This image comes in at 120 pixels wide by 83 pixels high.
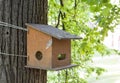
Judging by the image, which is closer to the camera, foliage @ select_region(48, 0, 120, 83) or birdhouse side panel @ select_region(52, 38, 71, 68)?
birdhouse side panel @ select_region(52, 38, 71, 68)

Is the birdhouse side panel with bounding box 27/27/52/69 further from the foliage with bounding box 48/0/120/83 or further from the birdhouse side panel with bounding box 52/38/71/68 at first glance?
the foliage with bounding box 48/0/120/83

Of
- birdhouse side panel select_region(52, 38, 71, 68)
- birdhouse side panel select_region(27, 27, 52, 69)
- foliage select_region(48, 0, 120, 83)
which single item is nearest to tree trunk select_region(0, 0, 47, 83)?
birdhouse side panel select_region(27, 27, 52, 69)

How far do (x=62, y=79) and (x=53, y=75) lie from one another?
0.31 metres

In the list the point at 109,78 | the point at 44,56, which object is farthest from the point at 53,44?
the point at 109,78

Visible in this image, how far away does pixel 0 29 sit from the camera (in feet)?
4.67

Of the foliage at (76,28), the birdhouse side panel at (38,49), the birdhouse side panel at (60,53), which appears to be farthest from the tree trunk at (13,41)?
the foliage at (76,28)

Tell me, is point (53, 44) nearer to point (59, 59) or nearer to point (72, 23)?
point (59, 59)

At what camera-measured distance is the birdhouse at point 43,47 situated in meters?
1.37

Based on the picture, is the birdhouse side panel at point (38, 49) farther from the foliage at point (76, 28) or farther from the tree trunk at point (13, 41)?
the foliage at point (76, 28)

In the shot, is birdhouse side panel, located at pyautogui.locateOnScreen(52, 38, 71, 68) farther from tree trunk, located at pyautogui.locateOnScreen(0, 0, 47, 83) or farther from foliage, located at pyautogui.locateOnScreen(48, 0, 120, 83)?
foliage, located at pyautogui.locateOnScreen(48, 0, 120, 83)

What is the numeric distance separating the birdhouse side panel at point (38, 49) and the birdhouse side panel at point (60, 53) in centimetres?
3

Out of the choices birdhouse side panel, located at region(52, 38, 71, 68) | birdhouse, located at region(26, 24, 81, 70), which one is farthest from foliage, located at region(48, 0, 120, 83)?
birdhouse, located at region(26, 24, 81, 70)

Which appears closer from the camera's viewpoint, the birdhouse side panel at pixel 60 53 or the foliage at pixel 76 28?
the birdhouse side panel at pixel 60 53

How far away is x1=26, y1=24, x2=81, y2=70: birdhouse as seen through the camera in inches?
54.0
